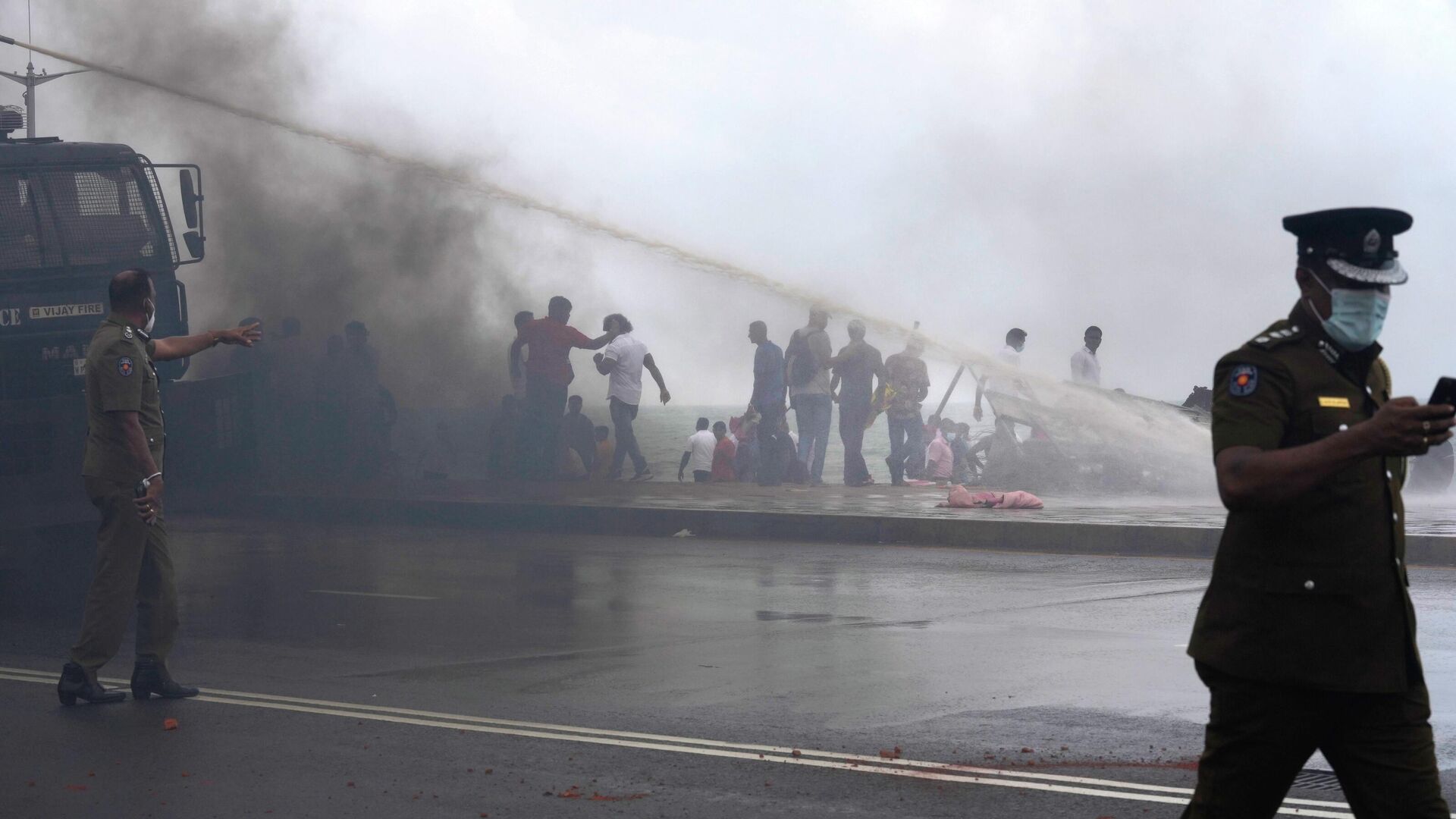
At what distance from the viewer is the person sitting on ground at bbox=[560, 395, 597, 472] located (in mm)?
20062

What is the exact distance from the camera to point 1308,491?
3086mm

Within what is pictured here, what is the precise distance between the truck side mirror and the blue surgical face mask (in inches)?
513

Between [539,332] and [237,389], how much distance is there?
11.2 ft

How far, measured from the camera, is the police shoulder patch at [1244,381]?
3.19 metres

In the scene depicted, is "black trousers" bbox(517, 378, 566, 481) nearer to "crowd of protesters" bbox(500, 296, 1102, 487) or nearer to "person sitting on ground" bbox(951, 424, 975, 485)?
"crowd of protesters" bbox(500, 296, 1102, 487)

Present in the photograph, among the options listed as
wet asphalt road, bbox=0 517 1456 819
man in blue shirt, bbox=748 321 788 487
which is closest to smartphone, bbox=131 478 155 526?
wet asphalt road, bbox=0 517 1456 819

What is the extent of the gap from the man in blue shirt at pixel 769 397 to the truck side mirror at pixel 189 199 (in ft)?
20.8

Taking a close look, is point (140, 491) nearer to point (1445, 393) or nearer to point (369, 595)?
point (369, 595)

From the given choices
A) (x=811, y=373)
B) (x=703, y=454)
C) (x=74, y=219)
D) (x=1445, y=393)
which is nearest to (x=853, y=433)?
(x=811, y=373)

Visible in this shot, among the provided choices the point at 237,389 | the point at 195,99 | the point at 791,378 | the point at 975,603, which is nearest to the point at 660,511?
the point at 791,378

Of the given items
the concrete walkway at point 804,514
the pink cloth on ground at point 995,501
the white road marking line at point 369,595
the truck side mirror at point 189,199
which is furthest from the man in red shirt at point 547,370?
the white road marking line at point 369,595

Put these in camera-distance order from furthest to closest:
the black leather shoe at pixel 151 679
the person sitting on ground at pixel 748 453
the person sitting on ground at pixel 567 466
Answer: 1. the person sitting on ground at pixel 748 453
2. the person sitting on ground at pixel 567 466
3. the black leather shoe at pixel 151 679

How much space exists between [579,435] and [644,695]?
1330cm

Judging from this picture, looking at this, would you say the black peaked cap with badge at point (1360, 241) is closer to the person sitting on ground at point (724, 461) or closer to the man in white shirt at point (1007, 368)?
the man in white shirt at point (1007, 368)
